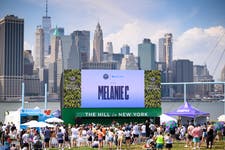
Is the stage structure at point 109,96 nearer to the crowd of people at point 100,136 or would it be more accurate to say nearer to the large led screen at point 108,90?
the large led screen at point 108,90

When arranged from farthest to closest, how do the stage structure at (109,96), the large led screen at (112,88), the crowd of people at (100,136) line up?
the large led screen at (112,88), the stage structure at (109,96), the crowd of people at (100,136)

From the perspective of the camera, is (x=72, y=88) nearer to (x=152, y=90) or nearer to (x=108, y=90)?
(x=108, y=90)

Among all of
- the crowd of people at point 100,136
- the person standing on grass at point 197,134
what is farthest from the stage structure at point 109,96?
the person standing on grass at point 197,134

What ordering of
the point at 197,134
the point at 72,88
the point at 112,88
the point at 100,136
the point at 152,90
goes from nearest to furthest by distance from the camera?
the point at 197,134, the point at 100,136, the point at 72,88, the point at 112,88, the point at 152,90

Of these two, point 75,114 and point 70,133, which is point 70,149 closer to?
point 70,133

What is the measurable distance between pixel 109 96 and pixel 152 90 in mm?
3763

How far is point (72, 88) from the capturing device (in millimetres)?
36906

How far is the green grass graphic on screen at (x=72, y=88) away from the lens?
36688 mm

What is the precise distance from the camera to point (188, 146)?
2677 cm

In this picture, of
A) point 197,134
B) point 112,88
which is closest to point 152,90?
point 112,88

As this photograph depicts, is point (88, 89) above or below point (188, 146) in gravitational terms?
above

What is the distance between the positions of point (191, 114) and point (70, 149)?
11873 millimetres

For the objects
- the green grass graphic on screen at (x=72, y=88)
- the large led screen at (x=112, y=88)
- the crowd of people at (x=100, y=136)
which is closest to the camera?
the crowd of people at (x=100, y=136)

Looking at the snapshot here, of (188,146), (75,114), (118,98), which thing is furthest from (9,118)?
(188,146)
